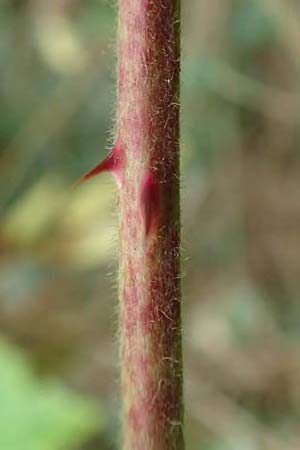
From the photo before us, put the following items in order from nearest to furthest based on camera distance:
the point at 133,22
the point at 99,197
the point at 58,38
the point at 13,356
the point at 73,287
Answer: the point at 133,22 → the point at 13,356 → the point at 99,197 → the point at 58,38 → the point at 73,287

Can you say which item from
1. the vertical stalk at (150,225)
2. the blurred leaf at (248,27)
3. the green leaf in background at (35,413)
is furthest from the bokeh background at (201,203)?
the vertical stalk at (150,225)

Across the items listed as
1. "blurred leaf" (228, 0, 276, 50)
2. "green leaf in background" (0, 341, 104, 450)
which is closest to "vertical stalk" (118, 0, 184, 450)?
"green leaf in background" (0, 341, 104, 450)

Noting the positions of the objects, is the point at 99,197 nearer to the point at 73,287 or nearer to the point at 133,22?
the point at 73,287

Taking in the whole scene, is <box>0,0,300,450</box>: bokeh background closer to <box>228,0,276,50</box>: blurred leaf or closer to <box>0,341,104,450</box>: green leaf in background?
<box>228,0,276,50</box>: blurred leaf

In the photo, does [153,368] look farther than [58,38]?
No

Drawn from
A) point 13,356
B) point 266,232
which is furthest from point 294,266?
point 13,356

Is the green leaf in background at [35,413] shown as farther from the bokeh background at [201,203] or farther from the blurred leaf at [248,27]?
the blurred leaf at [248,27]
